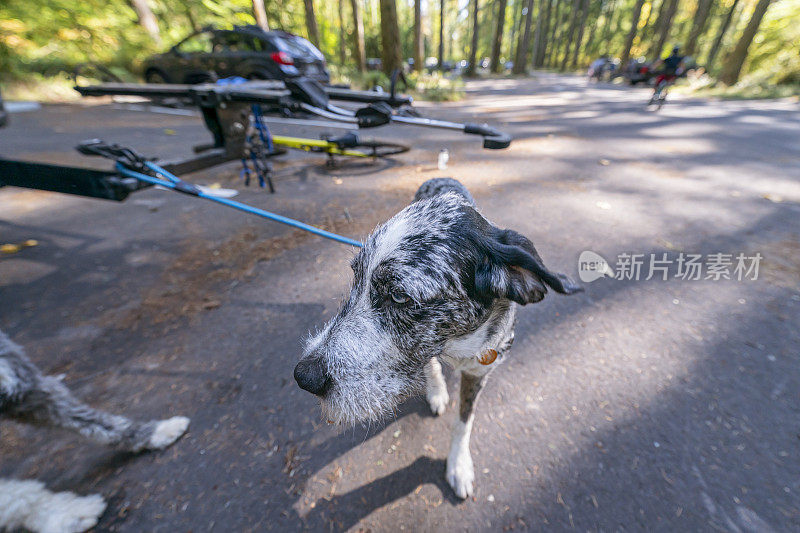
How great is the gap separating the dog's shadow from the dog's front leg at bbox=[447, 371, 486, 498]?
0.07 meters

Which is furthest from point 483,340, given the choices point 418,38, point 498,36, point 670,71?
point 498,36

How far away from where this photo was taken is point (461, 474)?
6.76ft

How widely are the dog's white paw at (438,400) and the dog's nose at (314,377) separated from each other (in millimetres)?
1203

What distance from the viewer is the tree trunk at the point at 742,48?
16656 millimetres

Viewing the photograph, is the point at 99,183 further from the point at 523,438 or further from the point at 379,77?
the point at 379,77

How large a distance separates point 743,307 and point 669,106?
16.4 metres

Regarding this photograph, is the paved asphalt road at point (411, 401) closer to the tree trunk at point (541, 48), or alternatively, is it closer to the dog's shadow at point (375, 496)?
the dog's shadow at point (375, 496)

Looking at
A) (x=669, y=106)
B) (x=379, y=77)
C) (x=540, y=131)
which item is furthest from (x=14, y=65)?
(x=669, y=106)

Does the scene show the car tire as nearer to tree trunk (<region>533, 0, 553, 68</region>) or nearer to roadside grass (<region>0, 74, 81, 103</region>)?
roadside grass (<region>0, 74, 81, 103</region>)

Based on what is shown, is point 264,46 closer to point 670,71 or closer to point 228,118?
point 228,118

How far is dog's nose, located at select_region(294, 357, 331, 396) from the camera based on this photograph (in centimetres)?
156

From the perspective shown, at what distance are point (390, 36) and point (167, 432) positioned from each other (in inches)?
693

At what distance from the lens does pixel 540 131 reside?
10.4 meters
